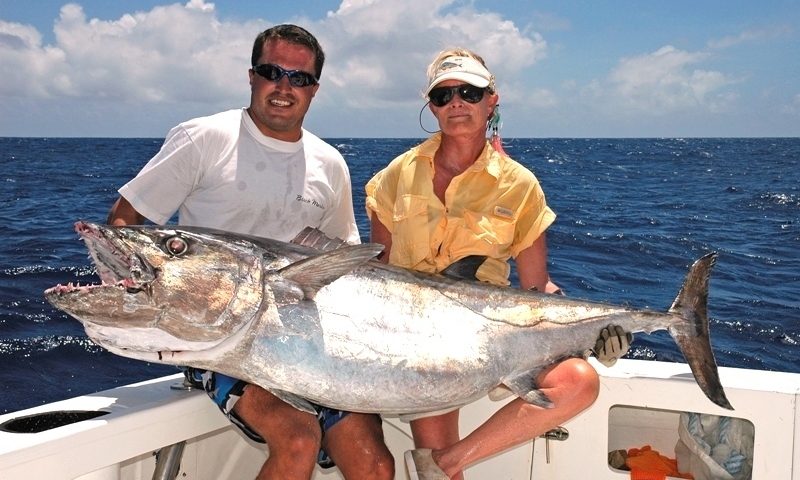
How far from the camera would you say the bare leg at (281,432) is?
2790mm

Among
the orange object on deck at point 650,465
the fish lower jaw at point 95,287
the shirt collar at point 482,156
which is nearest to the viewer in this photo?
the fish lower jaw at point 95,287

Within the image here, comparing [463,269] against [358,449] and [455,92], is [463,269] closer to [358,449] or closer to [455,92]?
[358,449]

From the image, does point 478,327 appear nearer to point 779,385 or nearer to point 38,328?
point 779,385

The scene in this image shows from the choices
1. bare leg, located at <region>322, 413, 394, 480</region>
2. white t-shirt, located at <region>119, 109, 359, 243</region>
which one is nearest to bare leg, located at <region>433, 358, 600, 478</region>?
bare leg, located at <region>322, 413, 394, 480</region>

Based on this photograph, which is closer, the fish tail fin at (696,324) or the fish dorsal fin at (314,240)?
the fish dorsal fin at (314,240)

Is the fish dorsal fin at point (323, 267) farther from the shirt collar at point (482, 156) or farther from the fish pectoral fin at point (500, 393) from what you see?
the shirt collar at point (482, 156)

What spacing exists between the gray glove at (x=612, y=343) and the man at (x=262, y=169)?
3.16 feet

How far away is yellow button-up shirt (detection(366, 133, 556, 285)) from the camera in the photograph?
3.55 m

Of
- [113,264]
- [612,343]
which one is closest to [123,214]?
[113,264]

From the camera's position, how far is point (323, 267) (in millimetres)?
2582

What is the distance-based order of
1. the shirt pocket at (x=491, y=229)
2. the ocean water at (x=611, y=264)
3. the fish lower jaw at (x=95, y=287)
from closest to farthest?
the fish lower jaw at (x=95, y=287), the shirt pocket at (x=491, y=229), the ocean water at (x=611, y=264)

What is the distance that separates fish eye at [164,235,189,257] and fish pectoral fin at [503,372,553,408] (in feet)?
4.31

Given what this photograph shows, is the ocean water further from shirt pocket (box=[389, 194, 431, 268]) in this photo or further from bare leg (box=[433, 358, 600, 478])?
bare leg (box=[433, 358, 600, 478])

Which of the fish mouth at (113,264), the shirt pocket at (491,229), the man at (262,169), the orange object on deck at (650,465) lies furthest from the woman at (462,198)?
the fish mouth at (113,264)
